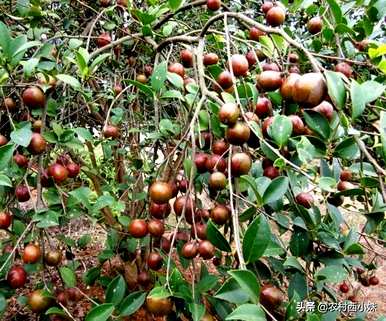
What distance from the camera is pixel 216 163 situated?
0.93 meters

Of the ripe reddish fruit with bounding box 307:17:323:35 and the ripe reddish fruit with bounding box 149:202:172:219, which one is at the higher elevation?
the ripe reddish fruit with bounding box 307:17:323:35

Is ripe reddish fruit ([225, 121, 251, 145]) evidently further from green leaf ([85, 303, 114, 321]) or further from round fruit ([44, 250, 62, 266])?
round fruit ([44, 250, 62, 266])

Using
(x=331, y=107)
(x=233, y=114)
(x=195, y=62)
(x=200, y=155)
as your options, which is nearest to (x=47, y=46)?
(x=195, y=62)

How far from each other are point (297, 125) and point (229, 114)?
145mm

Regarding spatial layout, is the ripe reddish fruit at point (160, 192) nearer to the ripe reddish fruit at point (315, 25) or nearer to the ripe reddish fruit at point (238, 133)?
the ripe reddish fruit at point (238, 133)

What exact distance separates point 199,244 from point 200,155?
19 centimetres

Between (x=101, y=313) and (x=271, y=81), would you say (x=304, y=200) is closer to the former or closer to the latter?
(x=271, y=81)

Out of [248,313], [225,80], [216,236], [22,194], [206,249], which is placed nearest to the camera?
[248,313]

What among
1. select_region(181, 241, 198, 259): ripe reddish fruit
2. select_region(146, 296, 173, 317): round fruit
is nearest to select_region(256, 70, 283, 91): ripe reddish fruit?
select_region(181, 241, 198, 259): ripe reddish fruit

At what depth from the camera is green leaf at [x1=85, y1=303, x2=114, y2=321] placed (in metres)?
0.93

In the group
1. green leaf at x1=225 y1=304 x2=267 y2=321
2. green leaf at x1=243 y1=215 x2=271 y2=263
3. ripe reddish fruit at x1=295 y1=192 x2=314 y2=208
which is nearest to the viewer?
green leaf at x1=225 y1=304 x2=267 y2=321

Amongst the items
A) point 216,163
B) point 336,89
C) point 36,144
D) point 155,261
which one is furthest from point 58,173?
point 336,89

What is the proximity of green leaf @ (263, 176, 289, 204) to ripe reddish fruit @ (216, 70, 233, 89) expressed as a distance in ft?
0.94

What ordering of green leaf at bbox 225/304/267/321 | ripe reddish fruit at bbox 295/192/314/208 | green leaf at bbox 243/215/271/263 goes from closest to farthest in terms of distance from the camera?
green leaf at bbox 225/304/267/321, green leaf at bbox 243/215/271/263, ripe reddish fruit at bbox 295/192/314/208
